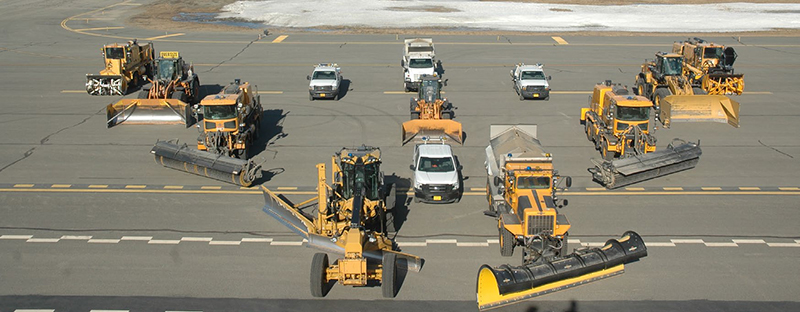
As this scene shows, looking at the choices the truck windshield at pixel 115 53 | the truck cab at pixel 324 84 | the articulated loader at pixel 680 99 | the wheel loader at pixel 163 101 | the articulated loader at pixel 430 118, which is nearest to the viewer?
the articulated loader at pixel 430 118

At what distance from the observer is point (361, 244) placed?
17.9 m

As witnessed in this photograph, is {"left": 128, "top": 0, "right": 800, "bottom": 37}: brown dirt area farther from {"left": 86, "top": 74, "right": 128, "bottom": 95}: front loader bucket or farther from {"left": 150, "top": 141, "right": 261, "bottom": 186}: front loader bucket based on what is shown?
{"left": 150, "top": 141, "right": 261, "bottom": 186}: front loader bucket

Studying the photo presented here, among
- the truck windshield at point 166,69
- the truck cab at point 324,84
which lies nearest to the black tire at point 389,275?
the truck cab at point 324,84

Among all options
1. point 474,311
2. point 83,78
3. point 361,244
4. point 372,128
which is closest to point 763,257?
point 474,311

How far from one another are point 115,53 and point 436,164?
26.1 meters

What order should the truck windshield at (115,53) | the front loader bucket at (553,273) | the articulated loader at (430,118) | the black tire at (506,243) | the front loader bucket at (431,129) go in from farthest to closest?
the truck windshield at (115,53) → the articulated loader at (430,118) → the front loader bucket at (431,129) → the black tire at (506,243) → the front loader bucket at (553,273)

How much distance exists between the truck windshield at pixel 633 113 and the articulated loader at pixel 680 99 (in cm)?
481

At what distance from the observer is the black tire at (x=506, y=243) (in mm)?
20391

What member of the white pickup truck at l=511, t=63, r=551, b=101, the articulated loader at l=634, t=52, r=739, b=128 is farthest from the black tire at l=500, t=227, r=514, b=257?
the white pickup truck at l=511, t=63, r=551, b=101

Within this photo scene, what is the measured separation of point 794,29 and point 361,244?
65278 mm

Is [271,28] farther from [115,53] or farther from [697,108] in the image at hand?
[697,108]

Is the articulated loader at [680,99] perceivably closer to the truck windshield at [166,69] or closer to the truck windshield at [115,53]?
the truck windshield at [166,69]

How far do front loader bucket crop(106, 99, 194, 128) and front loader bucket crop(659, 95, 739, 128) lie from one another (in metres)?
24.0

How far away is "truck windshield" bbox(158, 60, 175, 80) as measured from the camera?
38.8m
